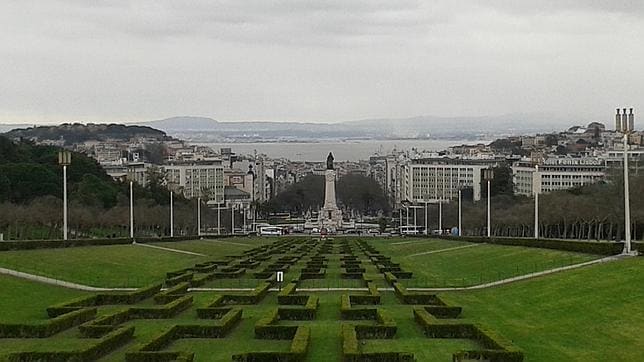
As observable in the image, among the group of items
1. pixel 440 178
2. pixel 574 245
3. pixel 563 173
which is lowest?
pixel 440 178

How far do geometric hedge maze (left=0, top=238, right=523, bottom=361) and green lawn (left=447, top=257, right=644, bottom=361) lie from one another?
130 cm

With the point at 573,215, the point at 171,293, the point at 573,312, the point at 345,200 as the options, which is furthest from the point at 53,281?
the point at 345,200

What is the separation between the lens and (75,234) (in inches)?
2928

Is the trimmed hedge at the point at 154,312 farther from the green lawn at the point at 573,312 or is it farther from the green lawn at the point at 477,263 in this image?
the green lawn at the point at 477,263

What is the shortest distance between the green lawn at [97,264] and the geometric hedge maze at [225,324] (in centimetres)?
319

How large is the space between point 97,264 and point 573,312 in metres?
24.5

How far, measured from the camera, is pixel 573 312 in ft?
86.7

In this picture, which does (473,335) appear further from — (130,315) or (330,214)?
(330,214)

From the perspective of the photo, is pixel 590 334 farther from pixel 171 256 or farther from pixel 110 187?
pixel 110 187

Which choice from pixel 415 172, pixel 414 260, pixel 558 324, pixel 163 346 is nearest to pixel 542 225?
pixel 414 260

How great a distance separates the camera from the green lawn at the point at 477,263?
38750mm

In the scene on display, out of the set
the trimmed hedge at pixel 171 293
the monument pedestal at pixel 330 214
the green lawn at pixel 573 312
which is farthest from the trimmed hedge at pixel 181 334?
the monument pedestal at pixel 330 214

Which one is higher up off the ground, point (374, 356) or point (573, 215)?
point (374, 356)

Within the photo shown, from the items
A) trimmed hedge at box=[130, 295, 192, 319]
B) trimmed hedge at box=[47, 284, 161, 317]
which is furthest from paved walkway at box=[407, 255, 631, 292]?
trimmed hedge at box=[130, 295, 192, 319]
